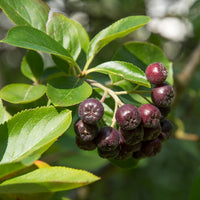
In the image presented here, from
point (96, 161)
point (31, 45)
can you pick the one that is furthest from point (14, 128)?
point (96, 161)

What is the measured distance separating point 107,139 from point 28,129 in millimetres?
338

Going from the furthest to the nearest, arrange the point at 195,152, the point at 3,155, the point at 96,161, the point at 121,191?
the point at 121,191
the point at 195,152
the point at 96,161
the point at 3,155

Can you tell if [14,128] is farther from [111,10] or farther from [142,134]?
[111,10]

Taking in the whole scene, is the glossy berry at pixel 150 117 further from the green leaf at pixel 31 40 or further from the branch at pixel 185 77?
the branch at pixel 185 77

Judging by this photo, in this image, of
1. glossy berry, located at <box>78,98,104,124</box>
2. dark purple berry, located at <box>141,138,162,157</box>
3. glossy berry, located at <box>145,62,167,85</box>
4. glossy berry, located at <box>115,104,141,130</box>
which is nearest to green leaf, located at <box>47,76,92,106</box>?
glossy berry, located at <box>78,98,104,124</box>

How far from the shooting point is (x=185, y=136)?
10.1ft

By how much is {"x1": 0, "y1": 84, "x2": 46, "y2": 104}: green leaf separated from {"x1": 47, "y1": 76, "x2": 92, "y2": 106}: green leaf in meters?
0.13

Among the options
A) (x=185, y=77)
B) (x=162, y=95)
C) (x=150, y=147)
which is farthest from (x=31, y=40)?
(x=185, y=77)

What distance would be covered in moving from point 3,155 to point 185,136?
89.9 inches

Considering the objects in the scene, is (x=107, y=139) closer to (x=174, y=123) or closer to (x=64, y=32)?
(x=64, y=32)

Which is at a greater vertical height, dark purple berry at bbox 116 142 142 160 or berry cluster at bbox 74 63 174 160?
berry cluster at bbox 74 63 174 160

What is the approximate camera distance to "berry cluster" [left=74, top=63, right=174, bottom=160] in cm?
125

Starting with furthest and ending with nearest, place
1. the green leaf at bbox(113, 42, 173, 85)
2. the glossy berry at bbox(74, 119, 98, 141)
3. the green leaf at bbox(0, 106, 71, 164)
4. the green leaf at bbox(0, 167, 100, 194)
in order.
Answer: the green leaf at bbox(113, 42, 173, 85) → the glossy berry at bbox(74, 119, 98, 141) → the green leaf at bbox(0, 106, 71, 164) → the green leaf at bbox(0, 167, 100, 194)

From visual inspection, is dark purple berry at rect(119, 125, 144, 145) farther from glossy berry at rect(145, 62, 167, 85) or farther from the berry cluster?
glossy berry at rect(145, 62, 167, 85)
